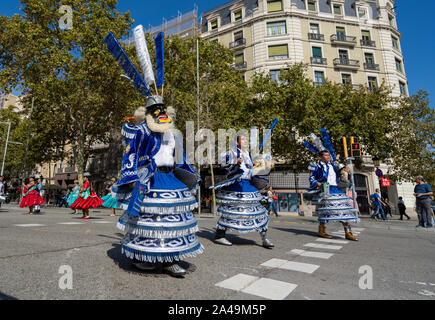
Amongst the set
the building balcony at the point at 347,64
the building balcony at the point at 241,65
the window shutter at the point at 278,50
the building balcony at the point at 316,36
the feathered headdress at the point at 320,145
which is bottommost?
the feathered headdress at the point at 320,145

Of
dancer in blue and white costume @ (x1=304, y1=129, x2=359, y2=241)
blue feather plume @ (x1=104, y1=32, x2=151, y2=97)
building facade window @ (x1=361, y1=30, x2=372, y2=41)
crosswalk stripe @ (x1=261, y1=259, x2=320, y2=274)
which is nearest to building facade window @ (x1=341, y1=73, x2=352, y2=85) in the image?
building facade window @ (x1=361, y1=30, x2=372, y2=41)

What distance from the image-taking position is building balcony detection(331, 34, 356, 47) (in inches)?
1043

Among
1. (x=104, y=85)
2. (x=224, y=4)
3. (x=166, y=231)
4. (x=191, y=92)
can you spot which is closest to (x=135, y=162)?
(x=166, y=231)

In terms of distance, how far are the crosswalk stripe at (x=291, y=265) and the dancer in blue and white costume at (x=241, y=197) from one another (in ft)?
3.29

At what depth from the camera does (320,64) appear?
26062 millimetres

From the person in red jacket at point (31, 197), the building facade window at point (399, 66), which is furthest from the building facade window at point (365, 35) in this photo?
the person in red jacket at point (31, 197)

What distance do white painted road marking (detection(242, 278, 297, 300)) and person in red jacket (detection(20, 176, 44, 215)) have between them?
1235 cm

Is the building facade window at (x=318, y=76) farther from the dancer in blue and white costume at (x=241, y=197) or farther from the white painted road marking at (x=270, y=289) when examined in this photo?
the white painted road marking at (x=270, y=289)

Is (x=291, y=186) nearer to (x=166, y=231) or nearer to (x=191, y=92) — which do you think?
(x=191, y=92)

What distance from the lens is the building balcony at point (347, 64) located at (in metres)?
26.1

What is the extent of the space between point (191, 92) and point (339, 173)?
15168 mm

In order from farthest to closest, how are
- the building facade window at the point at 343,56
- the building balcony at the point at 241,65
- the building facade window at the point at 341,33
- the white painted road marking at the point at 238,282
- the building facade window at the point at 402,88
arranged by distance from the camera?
the building facade window at the point at 402,88, the building balcony at the point at 241,65, the building facade window at the point at 341,33, the building facade window at the point at 343,56, the white painted road marking at the point at 238,282

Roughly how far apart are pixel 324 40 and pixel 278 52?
5.61m
